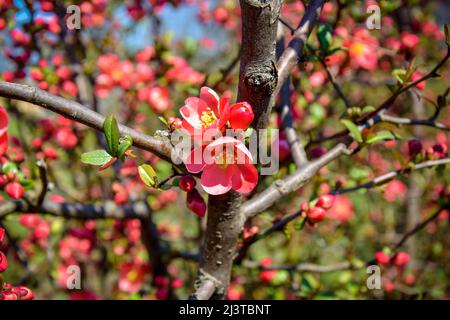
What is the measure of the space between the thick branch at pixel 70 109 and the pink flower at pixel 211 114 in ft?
0.20

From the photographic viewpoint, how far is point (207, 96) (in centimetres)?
82

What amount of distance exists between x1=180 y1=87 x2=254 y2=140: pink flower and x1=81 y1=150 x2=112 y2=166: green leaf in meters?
0.15

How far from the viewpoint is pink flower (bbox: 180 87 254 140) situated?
2.39 ft

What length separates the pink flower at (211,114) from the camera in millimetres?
729

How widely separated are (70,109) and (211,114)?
255mm

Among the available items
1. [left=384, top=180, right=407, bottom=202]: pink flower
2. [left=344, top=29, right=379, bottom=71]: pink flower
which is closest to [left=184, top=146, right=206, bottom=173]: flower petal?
[left=344, top=29, right=379, bottom=71]: pink flower

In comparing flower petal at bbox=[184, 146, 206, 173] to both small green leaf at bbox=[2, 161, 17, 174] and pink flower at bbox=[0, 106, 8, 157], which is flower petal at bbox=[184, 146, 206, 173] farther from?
small green leaf at bbox=[2, 161, 17, 174]

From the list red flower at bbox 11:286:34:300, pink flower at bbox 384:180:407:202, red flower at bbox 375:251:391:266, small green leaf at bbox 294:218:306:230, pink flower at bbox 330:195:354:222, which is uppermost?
pink flower at bbox 384:180:407:202

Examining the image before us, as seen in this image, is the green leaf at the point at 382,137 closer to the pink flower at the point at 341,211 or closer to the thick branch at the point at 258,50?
the thick branch at the point at 258,50

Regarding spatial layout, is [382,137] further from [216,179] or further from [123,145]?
[123,145]

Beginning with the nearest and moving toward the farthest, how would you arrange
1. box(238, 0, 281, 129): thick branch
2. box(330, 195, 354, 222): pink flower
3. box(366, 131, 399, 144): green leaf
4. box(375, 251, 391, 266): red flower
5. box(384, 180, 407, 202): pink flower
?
box(238, 0, 281, 129): thick branch
box(366, 131, 399, 144): green leaf
box(375, 251, 391, 266): red flower
box(330, 195, 354, 222): pink flower
box(384, 180, 407, 202): pink flower

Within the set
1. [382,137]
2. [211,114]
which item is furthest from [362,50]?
[211,114]

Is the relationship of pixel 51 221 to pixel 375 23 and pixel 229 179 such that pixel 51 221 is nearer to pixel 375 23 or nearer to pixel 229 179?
pixel 229 179
